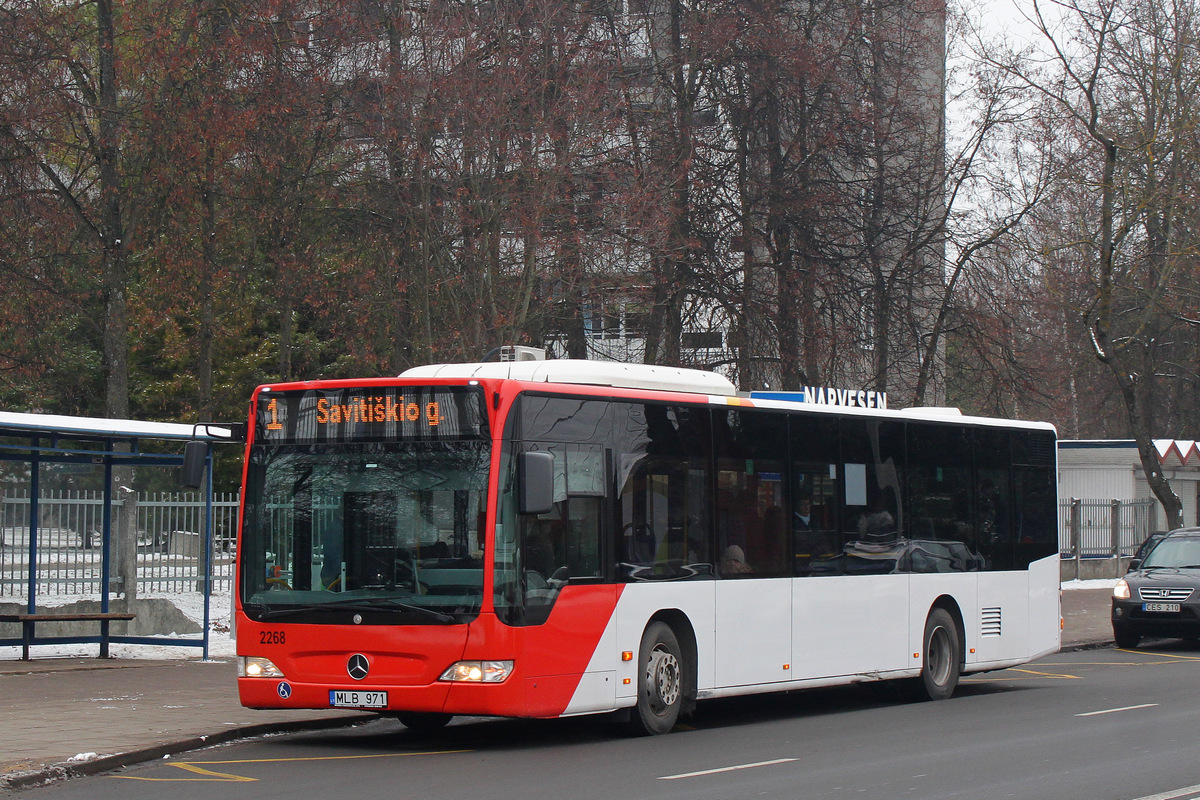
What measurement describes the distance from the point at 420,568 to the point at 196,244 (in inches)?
549

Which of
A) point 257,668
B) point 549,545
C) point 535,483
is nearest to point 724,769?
point 549,545

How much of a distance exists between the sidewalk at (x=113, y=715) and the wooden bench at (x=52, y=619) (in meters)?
0.27

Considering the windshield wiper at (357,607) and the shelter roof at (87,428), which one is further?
the shelter roof at (87,428)

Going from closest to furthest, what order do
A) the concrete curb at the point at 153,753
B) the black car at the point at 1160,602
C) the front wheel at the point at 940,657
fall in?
the concrete curb at the point at 153,753 → the front wheel at the point at 940,657 → the black car at the point at 1160,602

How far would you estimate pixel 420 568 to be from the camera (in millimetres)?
10961

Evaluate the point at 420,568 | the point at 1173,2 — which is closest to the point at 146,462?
the point at 420,568

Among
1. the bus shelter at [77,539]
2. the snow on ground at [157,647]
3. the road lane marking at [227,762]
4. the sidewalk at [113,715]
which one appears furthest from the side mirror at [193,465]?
the snow on ground at [157,647]

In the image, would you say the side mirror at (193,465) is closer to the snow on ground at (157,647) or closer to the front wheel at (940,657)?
the snow on ground at (157,647)

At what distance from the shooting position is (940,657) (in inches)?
624

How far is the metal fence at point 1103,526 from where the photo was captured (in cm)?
3731

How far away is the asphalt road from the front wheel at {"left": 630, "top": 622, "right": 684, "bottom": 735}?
0.16 m

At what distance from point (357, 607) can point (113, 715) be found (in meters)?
3.28

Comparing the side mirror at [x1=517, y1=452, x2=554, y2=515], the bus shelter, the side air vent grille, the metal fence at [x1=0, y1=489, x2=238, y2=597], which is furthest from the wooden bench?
the side air vent grille

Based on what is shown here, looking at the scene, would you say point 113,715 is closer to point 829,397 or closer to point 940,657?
Answer: point 829,397
